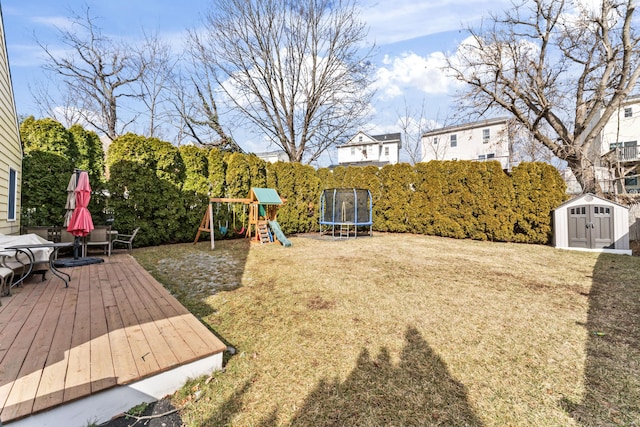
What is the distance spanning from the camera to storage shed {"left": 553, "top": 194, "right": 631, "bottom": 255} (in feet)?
24.2

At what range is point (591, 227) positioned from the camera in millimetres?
7688

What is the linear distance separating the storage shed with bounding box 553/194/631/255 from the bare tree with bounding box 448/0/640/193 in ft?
9.46

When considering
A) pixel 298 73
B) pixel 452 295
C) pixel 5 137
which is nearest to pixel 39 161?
pixel 5 137

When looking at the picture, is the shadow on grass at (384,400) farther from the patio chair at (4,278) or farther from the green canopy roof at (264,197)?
the green canopy roof at (264,197)

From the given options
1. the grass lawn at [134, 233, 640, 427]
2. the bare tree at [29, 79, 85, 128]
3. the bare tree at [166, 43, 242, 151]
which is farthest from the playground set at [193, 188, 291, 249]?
the bare tree at [29, 79, 85, 128]

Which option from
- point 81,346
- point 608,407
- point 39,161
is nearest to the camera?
point 608,407

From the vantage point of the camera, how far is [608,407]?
193 centimetres

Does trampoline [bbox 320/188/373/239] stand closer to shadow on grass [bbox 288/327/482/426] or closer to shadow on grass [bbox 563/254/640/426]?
shadow on grass [bbox 563/254/640/426]

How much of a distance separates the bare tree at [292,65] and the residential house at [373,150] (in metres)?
15.6

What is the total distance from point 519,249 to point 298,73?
42.4 feet

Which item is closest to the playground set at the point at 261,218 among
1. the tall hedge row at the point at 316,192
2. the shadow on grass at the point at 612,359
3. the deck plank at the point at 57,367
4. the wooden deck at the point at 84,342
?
the tall hedge row at the point at 316,192

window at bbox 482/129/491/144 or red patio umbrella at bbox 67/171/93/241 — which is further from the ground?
window at bbox 482/129/491/144

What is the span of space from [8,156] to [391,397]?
7648 mm

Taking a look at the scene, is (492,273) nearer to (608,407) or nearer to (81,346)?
(608,407)
